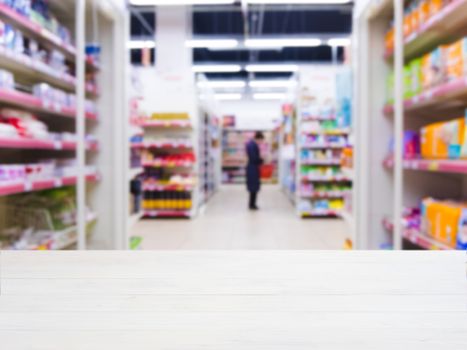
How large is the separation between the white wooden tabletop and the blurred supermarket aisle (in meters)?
4.56

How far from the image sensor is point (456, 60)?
2.75 m

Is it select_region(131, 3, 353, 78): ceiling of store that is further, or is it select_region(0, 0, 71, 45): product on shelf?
select_region(131, 3, 353, 78): ceiling of store

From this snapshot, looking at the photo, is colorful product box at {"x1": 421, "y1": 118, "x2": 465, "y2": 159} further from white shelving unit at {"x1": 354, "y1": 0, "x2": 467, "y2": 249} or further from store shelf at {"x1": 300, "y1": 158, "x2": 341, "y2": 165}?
store shelf at {"x1": 300, "y1": 158, "x2": 341, "y2": 165}

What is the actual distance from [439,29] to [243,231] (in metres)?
4.04

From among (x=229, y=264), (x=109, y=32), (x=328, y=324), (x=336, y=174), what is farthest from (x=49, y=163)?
(x=336, y=174)

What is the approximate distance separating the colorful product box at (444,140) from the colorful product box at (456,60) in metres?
0.27

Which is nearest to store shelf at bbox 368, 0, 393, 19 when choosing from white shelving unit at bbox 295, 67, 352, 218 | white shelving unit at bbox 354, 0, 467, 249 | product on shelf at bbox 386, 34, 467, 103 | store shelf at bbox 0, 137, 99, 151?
white shelving unit at bbox 354, 0, 467, 249

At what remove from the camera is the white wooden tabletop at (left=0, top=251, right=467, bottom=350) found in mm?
476

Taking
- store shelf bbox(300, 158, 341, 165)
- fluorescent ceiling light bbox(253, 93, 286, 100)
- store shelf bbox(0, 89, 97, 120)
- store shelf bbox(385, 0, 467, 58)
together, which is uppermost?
fluorescent ceiling light bbox(253, 93, 286, 100)

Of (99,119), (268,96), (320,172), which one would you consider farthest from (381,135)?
(268,96)

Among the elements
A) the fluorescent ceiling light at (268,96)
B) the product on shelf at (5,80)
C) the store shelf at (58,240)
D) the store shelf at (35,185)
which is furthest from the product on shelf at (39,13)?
the fluorescent ceiling light at (268,96)

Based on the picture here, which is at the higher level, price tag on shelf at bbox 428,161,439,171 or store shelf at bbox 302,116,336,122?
store shelf at bbox 302,116,336,122

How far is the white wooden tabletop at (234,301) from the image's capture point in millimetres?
476

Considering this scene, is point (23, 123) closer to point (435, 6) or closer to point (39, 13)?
point (39, 13)
